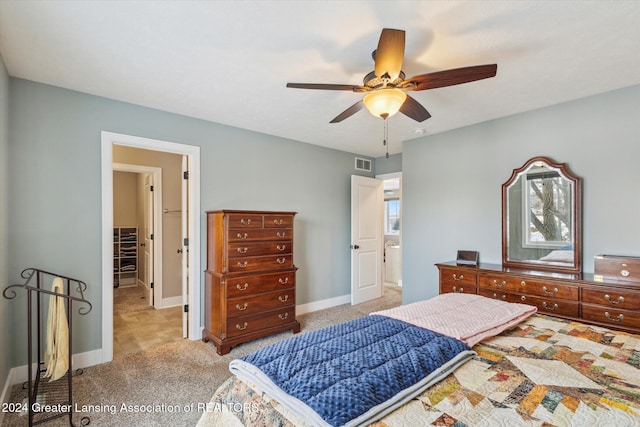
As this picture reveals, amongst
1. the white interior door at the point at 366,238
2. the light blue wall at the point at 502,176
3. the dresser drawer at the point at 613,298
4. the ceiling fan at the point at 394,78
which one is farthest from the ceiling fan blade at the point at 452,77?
the white interior door at the point at 366,238

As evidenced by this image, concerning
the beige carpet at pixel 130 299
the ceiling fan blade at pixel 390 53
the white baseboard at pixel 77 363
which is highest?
the ceiling fan blade at pixel 390 53

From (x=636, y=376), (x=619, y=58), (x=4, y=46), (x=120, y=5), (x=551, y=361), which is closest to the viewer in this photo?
(x=636, y=376)

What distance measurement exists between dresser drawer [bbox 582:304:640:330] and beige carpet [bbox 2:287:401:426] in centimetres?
289

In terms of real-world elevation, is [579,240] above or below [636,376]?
above

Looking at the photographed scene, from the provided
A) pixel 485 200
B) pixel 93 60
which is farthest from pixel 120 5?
pixel 485 200

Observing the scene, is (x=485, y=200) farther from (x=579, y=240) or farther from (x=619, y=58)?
(x=619, y=58)

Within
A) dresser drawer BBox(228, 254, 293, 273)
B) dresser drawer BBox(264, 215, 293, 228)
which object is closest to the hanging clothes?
dresser drawer BBox(228, 254, 293, 273)

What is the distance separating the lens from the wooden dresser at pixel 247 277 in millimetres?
3141

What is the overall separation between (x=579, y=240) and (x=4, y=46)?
479 centimetres

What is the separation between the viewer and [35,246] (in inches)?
102

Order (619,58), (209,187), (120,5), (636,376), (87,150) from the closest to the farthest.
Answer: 1. (636,376)
2. (120,5)
3. (619,58)
4. (87,150)
5. (209,187)

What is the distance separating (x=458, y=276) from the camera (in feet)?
11.1

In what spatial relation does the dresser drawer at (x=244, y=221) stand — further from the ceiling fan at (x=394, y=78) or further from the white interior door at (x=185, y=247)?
the ceiling fan at (x=394, y=78)

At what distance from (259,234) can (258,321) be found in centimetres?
92
